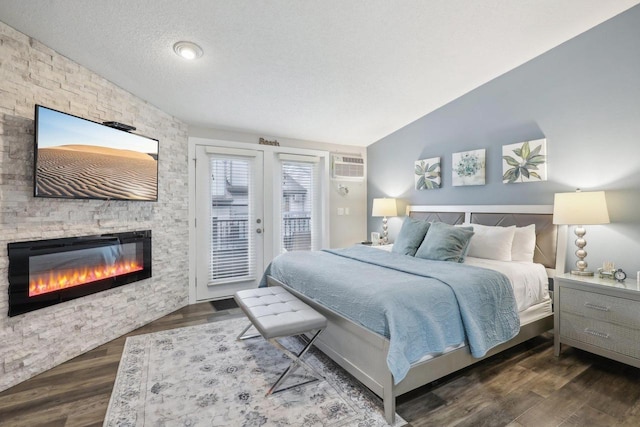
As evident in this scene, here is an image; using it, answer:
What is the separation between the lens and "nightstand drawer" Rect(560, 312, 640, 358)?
2205mm

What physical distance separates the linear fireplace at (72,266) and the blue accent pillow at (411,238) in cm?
279

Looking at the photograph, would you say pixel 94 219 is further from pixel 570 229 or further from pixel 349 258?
pixel 570 229

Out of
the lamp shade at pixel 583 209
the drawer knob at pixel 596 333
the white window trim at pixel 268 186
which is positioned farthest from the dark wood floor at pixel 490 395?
the white window trim at pixel 268 186

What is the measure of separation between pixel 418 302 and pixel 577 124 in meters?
2.47

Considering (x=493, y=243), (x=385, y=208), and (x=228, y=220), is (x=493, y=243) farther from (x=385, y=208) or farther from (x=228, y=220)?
(x=228, y=220)

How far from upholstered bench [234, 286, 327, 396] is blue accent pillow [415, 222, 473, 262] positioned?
4.44 ft

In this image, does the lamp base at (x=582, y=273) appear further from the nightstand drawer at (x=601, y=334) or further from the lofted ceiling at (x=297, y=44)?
the lofted ceiling at (x=297, y=44)

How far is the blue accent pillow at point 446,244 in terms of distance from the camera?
289 centimetres

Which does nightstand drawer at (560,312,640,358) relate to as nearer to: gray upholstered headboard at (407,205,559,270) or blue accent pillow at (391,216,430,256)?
gray upholstered headboard at (407,205,559,270)

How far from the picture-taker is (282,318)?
2.15 meters

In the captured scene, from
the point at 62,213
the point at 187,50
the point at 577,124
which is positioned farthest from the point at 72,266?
the point at 577,124

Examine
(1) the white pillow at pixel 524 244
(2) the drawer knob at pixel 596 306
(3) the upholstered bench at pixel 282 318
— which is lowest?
(3) the upholstered bench at pixel 282 318

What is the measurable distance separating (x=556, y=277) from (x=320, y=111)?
121 inches

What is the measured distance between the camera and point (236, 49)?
105 inches
